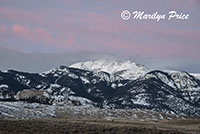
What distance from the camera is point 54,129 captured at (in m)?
39.8

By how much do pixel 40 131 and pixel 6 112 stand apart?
8657cm

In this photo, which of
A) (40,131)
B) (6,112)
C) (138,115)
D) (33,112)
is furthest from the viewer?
(138,115)

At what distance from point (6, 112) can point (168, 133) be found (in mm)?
90143

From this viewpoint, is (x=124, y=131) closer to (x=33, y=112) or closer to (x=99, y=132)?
(x=99, y=132)

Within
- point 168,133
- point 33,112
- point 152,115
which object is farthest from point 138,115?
point 168,133

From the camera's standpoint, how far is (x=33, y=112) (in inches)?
5079

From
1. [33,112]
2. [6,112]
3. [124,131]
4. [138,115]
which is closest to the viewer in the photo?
[124,131]

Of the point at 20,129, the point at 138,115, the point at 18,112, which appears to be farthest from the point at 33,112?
the point at 20,129

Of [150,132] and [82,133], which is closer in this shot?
[82,133]

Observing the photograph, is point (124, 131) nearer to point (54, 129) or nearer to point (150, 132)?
point (150, 132)

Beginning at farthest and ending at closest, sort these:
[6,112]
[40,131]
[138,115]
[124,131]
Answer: [138,115], [6,112], [124,131], [40,131]

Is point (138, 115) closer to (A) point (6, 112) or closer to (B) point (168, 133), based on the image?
(A) point (6, 112)

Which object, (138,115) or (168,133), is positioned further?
(138,115)

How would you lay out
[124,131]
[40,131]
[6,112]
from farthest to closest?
[6,112] < [124,131] < [40,131]
